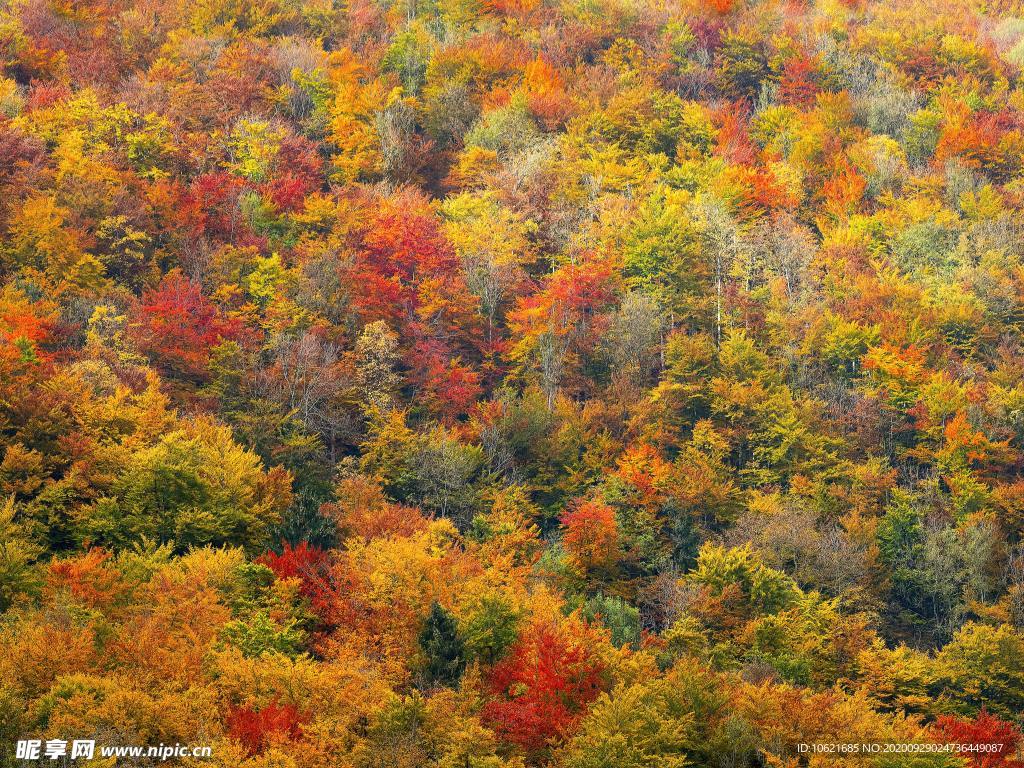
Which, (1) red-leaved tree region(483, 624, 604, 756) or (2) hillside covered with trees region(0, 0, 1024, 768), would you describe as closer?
(1) red-leaved tree region(483, 624, 604, 756)

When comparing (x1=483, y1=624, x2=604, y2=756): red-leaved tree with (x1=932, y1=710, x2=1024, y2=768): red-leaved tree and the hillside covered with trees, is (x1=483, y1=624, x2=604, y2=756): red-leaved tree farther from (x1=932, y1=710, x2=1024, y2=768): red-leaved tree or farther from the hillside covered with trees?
(x1=932, y1=710, x2=1024, y2=768): red-leaved tree

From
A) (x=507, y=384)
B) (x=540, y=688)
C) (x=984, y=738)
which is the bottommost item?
(x=507, y=384)

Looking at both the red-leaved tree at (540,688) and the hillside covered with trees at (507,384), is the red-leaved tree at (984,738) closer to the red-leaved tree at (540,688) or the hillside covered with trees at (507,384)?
the hillside covered with trees at (507,384)

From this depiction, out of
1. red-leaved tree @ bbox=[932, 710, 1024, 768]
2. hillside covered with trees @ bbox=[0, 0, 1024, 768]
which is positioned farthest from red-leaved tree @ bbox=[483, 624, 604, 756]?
red-leaved tree @ bbox=[932, 710, 1024, 768]

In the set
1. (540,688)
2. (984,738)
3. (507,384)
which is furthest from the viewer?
(507,384)

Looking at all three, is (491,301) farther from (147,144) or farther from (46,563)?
(46,563)

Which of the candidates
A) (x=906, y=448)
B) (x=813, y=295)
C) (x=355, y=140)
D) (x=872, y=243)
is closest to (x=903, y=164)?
(x=872, y=243)

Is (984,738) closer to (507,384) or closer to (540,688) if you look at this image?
(540,688)

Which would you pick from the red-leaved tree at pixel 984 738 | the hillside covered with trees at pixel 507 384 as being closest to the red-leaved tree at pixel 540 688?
the hillside covered with trees at pixel 507 384

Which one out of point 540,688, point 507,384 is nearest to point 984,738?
point 540,688
